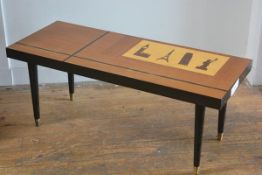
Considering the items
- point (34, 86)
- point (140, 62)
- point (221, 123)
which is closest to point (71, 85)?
point (34, 86)

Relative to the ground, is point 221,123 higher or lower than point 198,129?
lower

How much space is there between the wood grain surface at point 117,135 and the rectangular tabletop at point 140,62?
47 centimetres

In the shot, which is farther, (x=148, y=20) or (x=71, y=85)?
(x=148, y=20)

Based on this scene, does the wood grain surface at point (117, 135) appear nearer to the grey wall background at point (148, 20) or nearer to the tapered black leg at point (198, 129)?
the tapered black leg at point (198, 129)

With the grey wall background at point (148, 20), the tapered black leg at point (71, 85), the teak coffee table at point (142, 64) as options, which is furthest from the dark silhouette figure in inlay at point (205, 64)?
the tapered black leg at point (71, 85)

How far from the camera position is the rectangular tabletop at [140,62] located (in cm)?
194

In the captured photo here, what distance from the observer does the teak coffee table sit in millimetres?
1937

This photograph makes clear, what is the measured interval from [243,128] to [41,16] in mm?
1459

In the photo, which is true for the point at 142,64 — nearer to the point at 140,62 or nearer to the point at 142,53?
the point at 140,62

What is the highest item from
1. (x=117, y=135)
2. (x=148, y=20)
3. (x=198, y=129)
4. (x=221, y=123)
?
(x=148, y=20)

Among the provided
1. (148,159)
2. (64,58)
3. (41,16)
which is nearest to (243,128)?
(148,159)

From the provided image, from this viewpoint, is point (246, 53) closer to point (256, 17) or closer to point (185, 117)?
point (256, 17)

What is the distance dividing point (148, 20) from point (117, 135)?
0.87 metres

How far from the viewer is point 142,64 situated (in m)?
2.13
